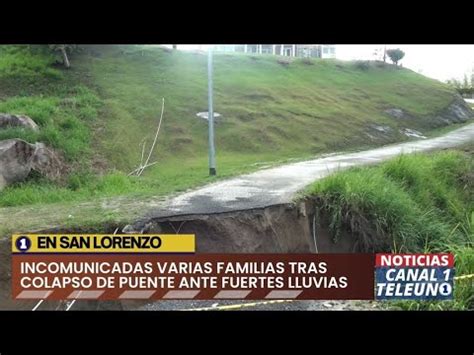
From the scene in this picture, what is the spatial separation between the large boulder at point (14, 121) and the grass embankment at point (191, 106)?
0.25 meters

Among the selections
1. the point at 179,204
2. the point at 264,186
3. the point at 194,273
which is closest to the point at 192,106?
the point at 264,186

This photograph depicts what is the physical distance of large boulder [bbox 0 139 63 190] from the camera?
612 cm

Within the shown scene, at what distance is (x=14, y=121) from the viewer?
712 centimetres

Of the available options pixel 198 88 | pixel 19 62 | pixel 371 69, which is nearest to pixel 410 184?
pixel 371 69

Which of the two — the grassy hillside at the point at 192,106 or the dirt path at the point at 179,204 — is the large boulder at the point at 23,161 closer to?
the grassy hillside at the point at 192,106

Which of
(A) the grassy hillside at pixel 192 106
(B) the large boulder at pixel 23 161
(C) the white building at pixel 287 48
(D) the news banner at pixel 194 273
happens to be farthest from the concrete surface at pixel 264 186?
(B) the large boulder at pixel 23 161

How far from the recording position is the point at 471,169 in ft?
23.3

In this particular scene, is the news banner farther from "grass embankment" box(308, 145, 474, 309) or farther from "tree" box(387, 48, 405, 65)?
"tree" box(387, 48, 405, 65)

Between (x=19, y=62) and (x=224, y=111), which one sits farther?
(x=224, y=111)

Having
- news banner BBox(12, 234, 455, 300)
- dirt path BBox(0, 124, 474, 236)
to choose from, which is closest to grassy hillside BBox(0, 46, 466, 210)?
dirt path BBox(0, 124, 474, 236)

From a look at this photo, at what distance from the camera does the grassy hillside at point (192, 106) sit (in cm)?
715
